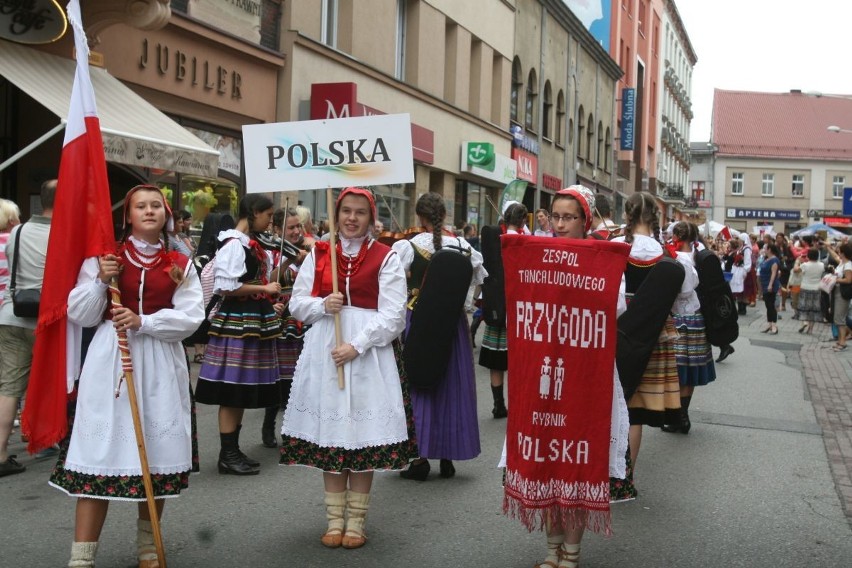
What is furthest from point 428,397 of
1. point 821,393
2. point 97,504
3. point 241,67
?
point 241,67

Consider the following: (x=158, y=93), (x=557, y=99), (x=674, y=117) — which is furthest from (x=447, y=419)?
(x=674, y=117)

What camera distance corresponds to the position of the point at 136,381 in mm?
4352

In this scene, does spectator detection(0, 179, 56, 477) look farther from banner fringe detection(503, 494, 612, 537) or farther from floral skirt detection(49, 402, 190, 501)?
banner fringe detection(503, 494, 612, 537)

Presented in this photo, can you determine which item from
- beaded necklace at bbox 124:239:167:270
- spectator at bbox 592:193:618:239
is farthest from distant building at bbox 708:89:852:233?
beaded necklace at bbox 124:239:167:270

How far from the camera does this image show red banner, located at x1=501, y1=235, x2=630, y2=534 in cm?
441

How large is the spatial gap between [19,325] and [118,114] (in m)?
5.26

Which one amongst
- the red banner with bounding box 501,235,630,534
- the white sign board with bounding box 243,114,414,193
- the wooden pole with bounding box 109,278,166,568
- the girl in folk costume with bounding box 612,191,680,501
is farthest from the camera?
the girl in folk costume with bounding box 612,191,680,501

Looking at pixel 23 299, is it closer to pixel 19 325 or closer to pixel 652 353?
pixel 19 325

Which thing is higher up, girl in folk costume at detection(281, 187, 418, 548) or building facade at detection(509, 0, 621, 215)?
building facade at detection(509, 0, 621, 215)

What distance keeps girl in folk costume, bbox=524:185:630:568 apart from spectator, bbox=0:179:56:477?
366 cm

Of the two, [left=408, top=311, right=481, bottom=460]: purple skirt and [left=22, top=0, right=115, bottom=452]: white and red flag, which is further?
[left=408, top=311, right=481, bottom=460]: purple skirt

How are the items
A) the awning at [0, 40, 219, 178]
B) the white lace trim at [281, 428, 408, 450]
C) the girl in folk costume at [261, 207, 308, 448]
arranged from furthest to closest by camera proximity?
the awning at [0, 40, 219, 178], the girl in folk costume at [261, 207, 308, 448], the white lace trim at [281, 428, 408, 450]

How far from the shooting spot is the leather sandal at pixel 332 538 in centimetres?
504

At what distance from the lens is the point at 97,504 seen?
168 inches
